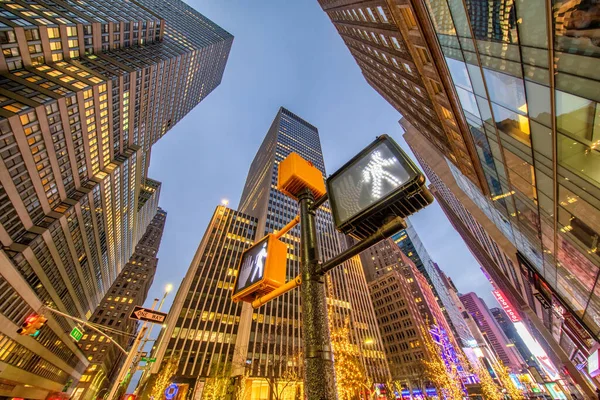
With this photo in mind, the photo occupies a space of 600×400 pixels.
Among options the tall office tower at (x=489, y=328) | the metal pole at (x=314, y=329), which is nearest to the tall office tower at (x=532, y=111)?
the metal pole at (x=314, y=329)

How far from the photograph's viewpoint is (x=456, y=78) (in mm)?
12539

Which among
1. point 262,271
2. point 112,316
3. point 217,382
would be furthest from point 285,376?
point 112,316

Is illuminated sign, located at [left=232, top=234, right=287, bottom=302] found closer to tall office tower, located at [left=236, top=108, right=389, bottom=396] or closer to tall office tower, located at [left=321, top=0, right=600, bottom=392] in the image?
tall office tower, located at [left=321, top=0, right=600, bottom=392]

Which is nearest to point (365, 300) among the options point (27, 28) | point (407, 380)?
point (407, 380)

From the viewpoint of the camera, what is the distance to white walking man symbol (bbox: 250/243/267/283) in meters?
3.38

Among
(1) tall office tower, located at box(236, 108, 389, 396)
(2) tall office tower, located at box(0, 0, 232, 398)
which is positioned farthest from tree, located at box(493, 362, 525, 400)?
Result: (2) tall office tower, located at box(0, 0, 232, 398)

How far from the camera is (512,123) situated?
8.94m

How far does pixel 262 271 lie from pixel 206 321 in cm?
5719

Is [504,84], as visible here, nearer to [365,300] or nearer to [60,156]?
[60,156]

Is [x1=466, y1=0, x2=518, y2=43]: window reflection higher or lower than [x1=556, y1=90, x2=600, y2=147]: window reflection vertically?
higher

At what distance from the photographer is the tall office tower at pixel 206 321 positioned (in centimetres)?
4341

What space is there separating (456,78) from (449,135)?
7292 millimetres

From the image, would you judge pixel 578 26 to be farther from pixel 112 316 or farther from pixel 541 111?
pixel 112 316

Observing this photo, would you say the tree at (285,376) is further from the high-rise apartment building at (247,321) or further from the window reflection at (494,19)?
the window reflection at (494,19)
